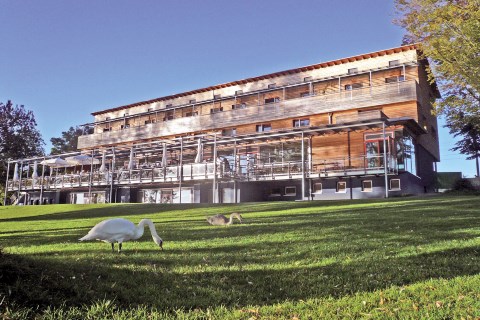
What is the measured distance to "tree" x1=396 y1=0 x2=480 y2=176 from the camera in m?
13.7

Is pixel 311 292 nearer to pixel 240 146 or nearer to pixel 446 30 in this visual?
pixel 446 30

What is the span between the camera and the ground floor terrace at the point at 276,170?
2600cm

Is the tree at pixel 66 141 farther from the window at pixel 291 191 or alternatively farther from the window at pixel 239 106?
the window at pixel 291 191

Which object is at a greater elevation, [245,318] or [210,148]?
[210,148]

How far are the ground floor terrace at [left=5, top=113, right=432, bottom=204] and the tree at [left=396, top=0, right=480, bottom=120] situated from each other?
24.0ft

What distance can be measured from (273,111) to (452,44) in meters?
19.9

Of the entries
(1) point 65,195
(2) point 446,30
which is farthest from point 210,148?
(2) point 446,30

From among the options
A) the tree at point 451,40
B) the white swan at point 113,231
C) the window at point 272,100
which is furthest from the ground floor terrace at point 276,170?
the white swan at point 113,231

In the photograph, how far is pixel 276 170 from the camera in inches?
1131

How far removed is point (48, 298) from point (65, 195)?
133ft

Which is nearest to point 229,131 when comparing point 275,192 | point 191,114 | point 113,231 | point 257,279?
point 191,114

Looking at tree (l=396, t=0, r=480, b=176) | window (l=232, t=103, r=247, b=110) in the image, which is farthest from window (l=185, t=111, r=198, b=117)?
tree (l=396, t=0, r=480, b=176)

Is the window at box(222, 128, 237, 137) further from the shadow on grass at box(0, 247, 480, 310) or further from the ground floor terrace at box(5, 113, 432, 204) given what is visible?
the shadow on grass at box(0, 247, 480, 310)

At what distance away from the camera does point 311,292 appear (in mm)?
4289
